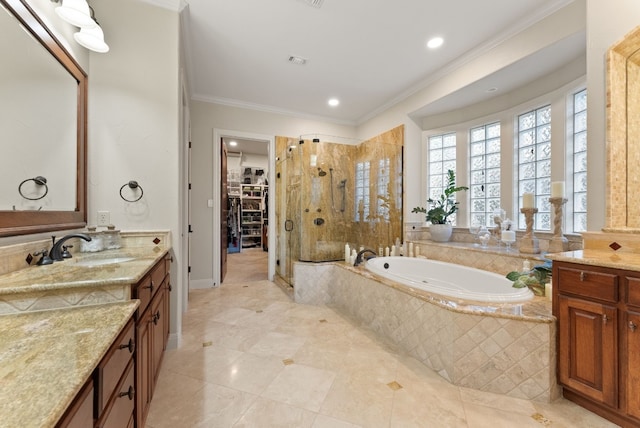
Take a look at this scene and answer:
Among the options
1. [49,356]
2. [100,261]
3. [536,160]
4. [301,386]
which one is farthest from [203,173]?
[536,160]

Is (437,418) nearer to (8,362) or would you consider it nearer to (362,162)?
(8,362)

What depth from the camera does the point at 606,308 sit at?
1.36 meters

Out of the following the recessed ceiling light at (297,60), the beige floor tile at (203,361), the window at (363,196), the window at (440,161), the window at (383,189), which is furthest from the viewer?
the window at (363,196)

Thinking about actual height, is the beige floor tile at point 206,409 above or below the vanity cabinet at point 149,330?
below

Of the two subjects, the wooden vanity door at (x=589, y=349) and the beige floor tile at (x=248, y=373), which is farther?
the beige floor tile at (x=248, y=373)

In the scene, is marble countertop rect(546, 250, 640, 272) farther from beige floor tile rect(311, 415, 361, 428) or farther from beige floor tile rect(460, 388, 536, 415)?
beige floor tile rect(311, 415, 361, 428)

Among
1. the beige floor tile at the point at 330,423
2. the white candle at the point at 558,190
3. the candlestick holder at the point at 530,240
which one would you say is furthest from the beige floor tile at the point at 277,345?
the white candle at the point at 558,190

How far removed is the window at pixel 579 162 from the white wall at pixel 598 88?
802mm

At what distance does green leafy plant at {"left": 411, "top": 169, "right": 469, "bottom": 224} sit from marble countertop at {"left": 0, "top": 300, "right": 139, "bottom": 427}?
11.0ft

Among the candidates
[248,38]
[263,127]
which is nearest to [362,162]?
[263,127]

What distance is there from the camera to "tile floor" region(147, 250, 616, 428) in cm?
141

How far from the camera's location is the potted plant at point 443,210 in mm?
3410

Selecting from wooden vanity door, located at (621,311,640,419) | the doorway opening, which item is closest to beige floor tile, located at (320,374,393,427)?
wooden vanity door, located at (621,311,640,419)

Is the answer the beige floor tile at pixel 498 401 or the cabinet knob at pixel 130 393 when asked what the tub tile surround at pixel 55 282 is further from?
the beige floor tile at pixel 498 401
